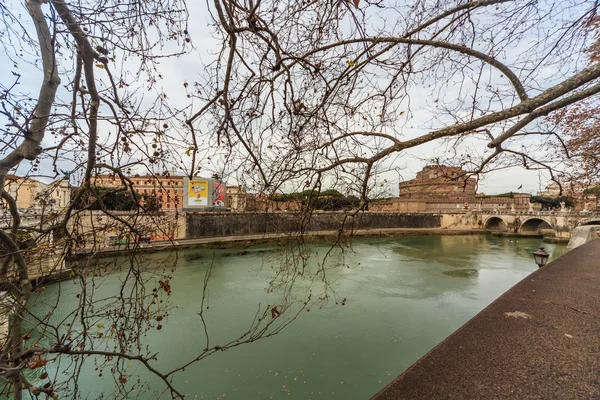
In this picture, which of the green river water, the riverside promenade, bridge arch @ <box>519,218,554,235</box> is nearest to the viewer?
the riverside promenade

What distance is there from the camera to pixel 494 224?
110ft

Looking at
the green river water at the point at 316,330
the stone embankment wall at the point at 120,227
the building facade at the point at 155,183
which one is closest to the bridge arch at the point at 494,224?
the green river water at the point at 316,330

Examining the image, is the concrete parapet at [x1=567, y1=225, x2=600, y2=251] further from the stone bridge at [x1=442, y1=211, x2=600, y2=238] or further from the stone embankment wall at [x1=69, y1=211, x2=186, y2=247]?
the stone bridge at [x1=442, y1=211, x2=600, y2=238]

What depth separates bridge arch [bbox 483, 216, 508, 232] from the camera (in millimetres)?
32375

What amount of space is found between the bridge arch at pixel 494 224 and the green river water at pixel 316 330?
21416 millimetres

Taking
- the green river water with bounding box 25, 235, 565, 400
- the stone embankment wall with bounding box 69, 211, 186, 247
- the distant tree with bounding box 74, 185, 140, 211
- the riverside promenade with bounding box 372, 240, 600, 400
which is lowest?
the green river water with bounding box 25, 235, 565, 400

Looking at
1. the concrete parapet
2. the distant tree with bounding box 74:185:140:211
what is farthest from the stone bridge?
the distant tree with bounding box 74:185:140:211

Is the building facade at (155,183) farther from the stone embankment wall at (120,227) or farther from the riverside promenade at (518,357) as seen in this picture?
the riverside promenade at (518,357)

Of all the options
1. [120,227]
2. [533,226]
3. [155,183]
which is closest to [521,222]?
[533,226]

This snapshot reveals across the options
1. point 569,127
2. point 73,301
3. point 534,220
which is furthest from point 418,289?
point 534,220

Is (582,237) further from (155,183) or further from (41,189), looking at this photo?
(41,189)

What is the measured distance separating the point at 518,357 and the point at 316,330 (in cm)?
554

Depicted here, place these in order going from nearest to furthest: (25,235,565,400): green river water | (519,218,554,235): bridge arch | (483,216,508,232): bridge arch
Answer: (25,235,565,400): green river water → (519,218,554,235): bridge arch → (483,216,508,232): bridge arch

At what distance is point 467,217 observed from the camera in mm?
33062
